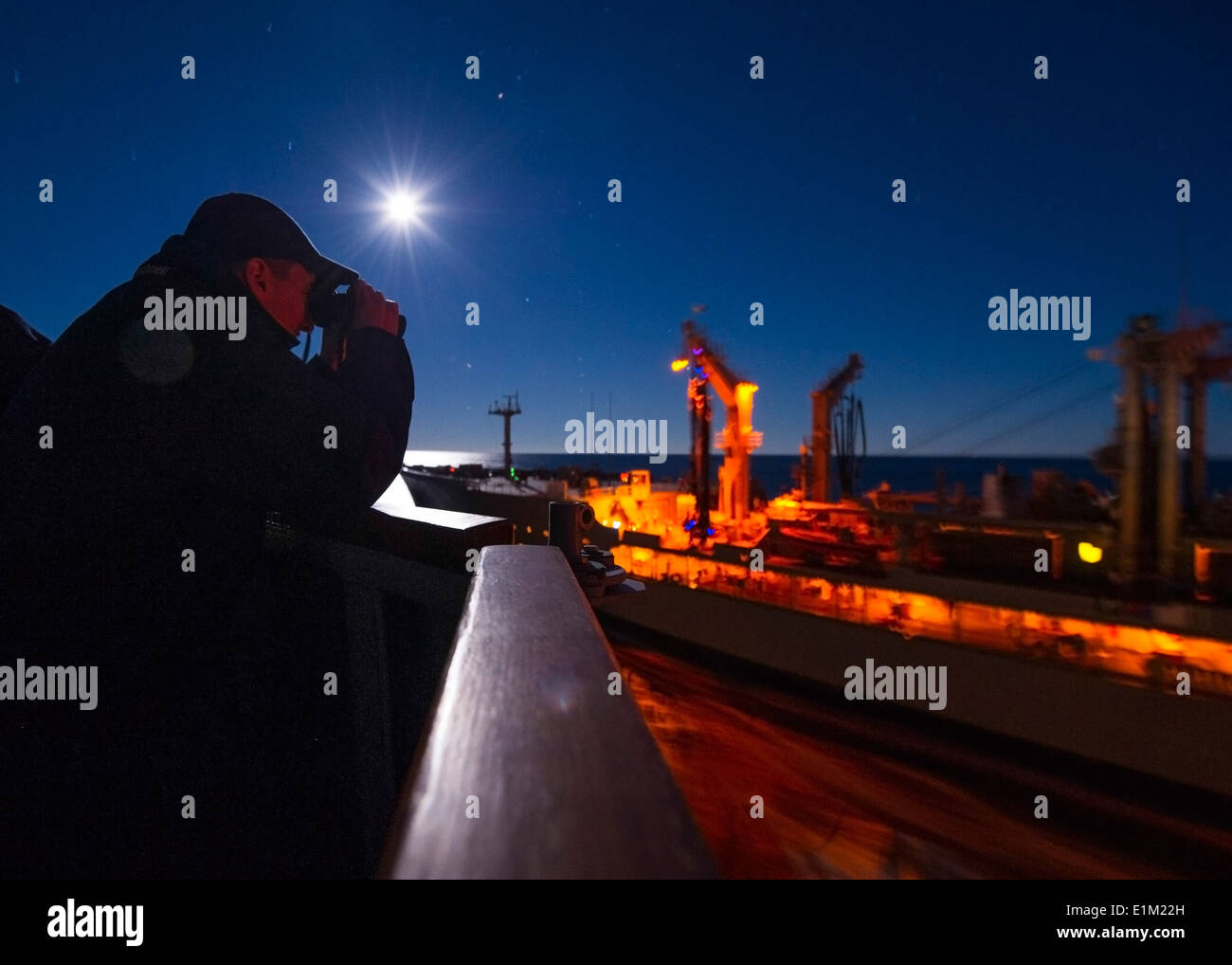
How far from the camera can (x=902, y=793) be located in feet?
30.9

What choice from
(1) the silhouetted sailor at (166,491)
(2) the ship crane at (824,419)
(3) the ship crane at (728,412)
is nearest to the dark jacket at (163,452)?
(1) the silhouetted sailor at (166,491)

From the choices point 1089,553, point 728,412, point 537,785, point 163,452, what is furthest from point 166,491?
point 728,412

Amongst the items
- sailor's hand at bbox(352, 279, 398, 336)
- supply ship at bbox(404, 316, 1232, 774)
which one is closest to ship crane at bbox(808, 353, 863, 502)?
supply ship at bbox(404, 316, 1232, 774)

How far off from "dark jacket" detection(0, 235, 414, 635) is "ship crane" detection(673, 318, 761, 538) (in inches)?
771

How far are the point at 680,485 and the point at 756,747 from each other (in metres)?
15.0

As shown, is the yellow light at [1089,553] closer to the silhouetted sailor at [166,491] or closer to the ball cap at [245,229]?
the silhouetted sailor at [166,491]

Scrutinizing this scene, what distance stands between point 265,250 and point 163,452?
70cm

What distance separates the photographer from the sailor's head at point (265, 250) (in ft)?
4.87

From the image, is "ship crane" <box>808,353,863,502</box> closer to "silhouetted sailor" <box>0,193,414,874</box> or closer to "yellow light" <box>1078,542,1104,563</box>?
"yellow light" <box>1078,542,1104,563</box>

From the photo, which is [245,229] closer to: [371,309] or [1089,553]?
[371,309]

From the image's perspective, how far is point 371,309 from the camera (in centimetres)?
176

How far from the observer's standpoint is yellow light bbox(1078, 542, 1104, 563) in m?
13.2
